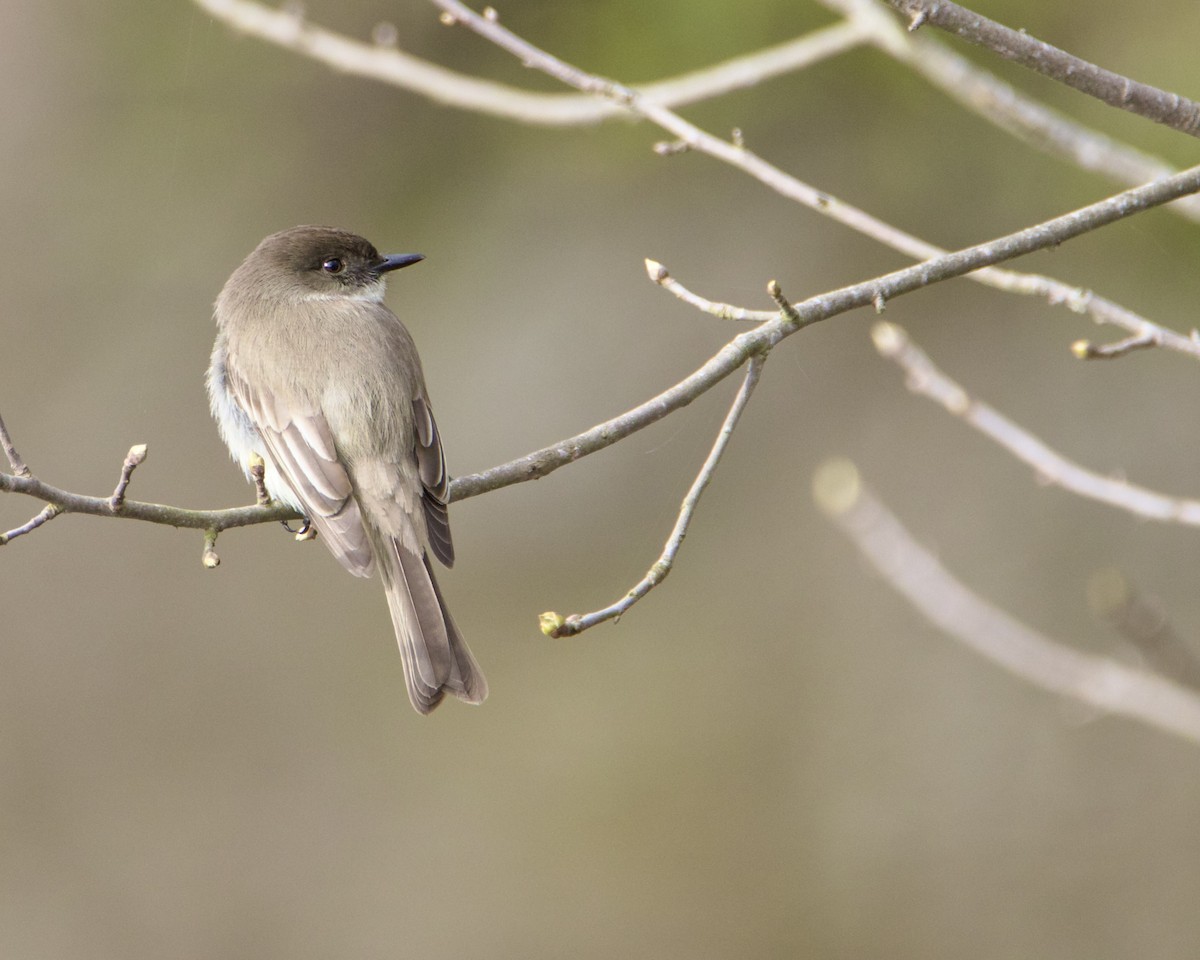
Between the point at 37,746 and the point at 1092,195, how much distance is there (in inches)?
262

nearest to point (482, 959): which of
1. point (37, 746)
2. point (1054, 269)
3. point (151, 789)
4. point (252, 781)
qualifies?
point (252, 781)

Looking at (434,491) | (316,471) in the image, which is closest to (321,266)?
(316,471)

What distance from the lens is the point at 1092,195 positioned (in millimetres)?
7137

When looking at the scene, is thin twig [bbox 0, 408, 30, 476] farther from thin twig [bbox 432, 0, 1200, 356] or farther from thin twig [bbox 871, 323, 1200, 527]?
thin twig [bbox 871, 323, 1200, 527]

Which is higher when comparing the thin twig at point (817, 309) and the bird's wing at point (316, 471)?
the thin twig at point (817, 309)

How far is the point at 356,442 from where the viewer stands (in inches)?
173

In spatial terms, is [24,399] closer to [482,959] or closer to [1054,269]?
[482,959]

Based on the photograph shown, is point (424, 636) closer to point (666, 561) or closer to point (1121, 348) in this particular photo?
point (666, 561)

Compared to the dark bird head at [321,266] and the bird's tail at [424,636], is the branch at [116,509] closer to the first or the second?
the bird's tail at [424,636]

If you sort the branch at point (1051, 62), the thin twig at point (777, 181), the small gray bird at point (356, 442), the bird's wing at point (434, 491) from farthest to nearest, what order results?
1. the bird's wing at point (434, 491)
2. the small gray bird at point (356, 442)
3. the thin twig at point (777, 181)
4. the branch at point (1051, 62)

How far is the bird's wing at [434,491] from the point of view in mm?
4289

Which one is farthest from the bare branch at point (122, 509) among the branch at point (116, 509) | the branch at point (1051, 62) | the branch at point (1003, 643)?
the branch at point (1003, 643)

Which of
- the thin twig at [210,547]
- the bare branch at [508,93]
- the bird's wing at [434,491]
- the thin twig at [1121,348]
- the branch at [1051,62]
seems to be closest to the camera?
the branch at [1051,62]

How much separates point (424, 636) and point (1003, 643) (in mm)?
2379
